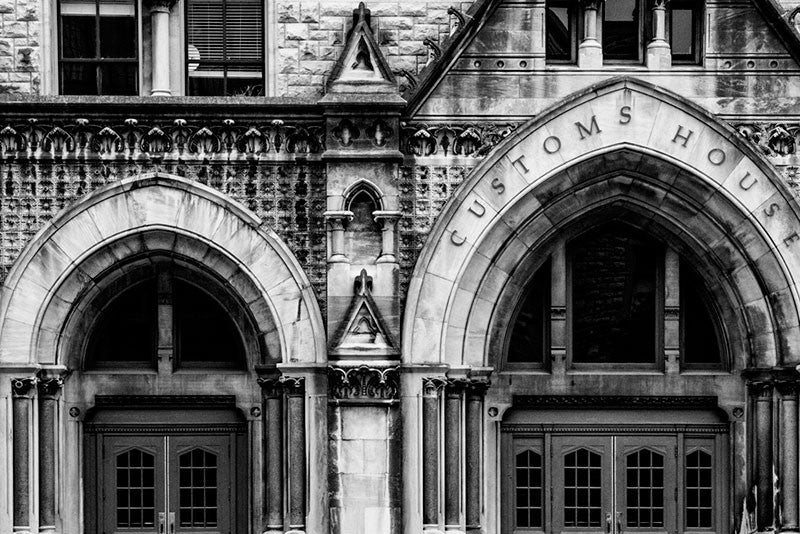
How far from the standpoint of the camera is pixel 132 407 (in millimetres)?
18250

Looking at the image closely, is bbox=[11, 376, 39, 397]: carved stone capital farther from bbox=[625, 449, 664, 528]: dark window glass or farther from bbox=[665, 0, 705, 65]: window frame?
bbox=[665, 0, 705, 65]: window frame

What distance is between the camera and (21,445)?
17312mm

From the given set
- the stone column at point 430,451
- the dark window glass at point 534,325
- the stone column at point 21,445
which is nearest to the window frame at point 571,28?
the dark window glass at point 534,325

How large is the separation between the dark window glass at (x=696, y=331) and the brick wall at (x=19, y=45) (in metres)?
8.86

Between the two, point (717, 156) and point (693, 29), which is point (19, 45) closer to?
point (693, 29)

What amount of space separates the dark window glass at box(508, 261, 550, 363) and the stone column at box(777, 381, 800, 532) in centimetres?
311

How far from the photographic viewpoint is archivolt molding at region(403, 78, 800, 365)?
17.3 meters

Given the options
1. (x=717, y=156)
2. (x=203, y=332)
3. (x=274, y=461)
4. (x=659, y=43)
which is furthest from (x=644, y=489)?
(x=203, y=332)

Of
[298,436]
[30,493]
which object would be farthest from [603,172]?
[30,493]

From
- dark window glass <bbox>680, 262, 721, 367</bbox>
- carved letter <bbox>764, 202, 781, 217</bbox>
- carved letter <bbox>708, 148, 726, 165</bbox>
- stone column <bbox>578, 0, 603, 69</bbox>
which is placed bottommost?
dark window glass <bbox>680, 262, 721, 367</bbox>

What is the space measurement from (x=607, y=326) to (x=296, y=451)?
441cm

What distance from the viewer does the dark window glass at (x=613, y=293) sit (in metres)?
18.3

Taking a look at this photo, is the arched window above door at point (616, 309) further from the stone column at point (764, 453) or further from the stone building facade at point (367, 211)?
the stone column at point (764, 453)

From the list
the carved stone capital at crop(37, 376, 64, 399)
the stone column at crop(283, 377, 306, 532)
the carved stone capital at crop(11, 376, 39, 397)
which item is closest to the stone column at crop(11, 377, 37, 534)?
the carved stone capital at crop(11, 376, 39, 397)
